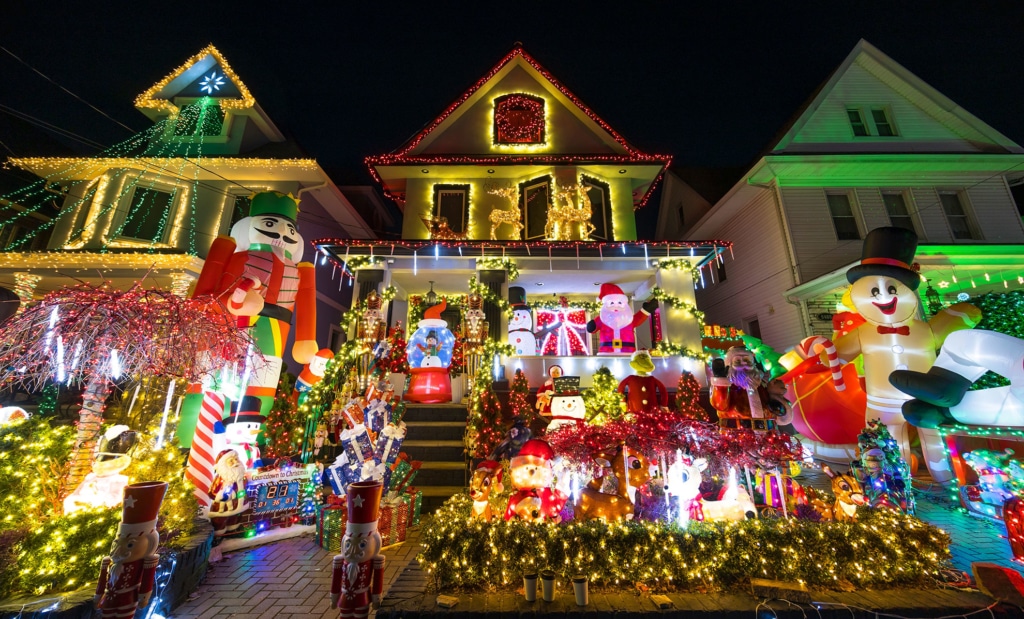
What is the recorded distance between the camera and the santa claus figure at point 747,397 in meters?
5.22

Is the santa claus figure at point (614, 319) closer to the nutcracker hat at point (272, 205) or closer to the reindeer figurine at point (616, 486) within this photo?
the reindeer figurine at point (616, 486)

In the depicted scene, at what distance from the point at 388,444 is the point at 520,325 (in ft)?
19.1

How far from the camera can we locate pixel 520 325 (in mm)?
10500

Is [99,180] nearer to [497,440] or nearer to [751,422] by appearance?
[497,440]

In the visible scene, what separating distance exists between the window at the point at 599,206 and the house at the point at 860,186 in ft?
11.3

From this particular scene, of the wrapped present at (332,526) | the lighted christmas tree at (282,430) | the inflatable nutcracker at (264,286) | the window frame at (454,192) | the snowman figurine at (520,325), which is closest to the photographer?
the wrapped present at (332,526)

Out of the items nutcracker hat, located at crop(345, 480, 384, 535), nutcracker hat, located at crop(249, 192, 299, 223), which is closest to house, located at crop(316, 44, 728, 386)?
nutcracker hat, located at crop(249, 192, 299, 223)

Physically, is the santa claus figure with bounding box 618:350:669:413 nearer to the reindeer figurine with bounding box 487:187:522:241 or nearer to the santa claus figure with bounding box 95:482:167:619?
the reindeer figurine with bounding box 487:187:522:241

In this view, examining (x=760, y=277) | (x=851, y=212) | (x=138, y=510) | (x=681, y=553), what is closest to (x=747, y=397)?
(x=681, y=553)

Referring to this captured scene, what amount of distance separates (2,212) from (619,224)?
62.9 feet

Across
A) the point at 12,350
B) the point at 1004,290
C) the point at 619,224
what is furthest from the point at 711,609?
the point at 1004,290

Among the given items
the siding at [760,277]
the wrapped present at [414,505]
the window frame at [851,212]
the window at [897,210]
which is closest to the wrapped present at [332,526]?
the wrapped present at [414,505]

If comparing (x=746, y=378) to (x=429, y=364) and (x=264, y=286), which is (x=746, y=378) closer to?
(x=429, y=364)

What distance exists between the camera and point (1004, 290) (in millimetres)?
10227
